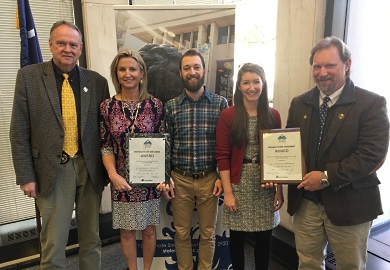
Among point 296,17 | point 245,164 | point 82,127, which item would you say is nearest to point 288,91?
point 296,17

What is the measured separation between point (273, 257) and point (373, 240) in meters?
0.92

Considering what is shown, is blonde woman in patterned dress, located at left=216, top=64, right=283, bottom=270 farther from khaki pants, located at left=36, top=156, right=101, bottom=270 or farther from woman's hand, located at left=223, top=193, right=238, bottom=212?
khaki pants, located at left=36, top=156, right=101, bottom=270

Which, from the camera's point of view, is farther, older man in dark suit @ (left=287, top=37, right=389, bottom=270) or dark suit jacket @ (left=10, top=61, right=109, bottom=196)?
dark suit jacket @ (left=10, top=61, right=109, bottom=196)

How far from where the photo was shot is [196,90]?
204 centimetres

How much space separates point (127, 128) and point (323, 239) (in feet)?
4.51

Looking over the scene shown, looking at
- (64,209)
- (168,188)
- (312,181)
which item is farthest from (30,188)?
(312,181)

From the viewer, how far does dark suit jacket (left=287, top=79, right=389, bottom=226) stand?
1471mm

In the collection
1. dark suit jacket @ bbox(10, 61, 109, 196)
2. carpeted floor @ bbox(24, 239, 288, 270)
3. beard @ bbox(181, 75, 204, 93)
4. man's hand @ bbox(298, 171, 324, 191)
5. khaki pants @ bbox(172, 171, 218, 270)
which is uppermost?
beard @ bbox(181, 75, 204, 93)

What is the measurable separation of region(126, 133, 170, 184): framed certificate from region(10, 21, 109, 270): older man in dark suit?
28 cm

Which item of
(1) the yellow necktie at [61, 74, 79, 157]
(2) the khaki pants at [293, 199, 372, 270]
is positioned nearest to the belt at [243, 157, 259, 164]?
(2) the khaki pants at [293, 199, 372, 270]

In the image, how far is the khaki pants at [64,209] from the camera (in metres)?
1.92

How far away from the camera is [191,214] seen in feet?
7.27

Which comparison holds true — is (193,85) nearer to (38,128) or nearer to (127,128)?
(127,128)

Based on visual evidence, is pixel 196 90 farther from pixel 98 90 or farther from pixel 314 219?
pixel 314 219
